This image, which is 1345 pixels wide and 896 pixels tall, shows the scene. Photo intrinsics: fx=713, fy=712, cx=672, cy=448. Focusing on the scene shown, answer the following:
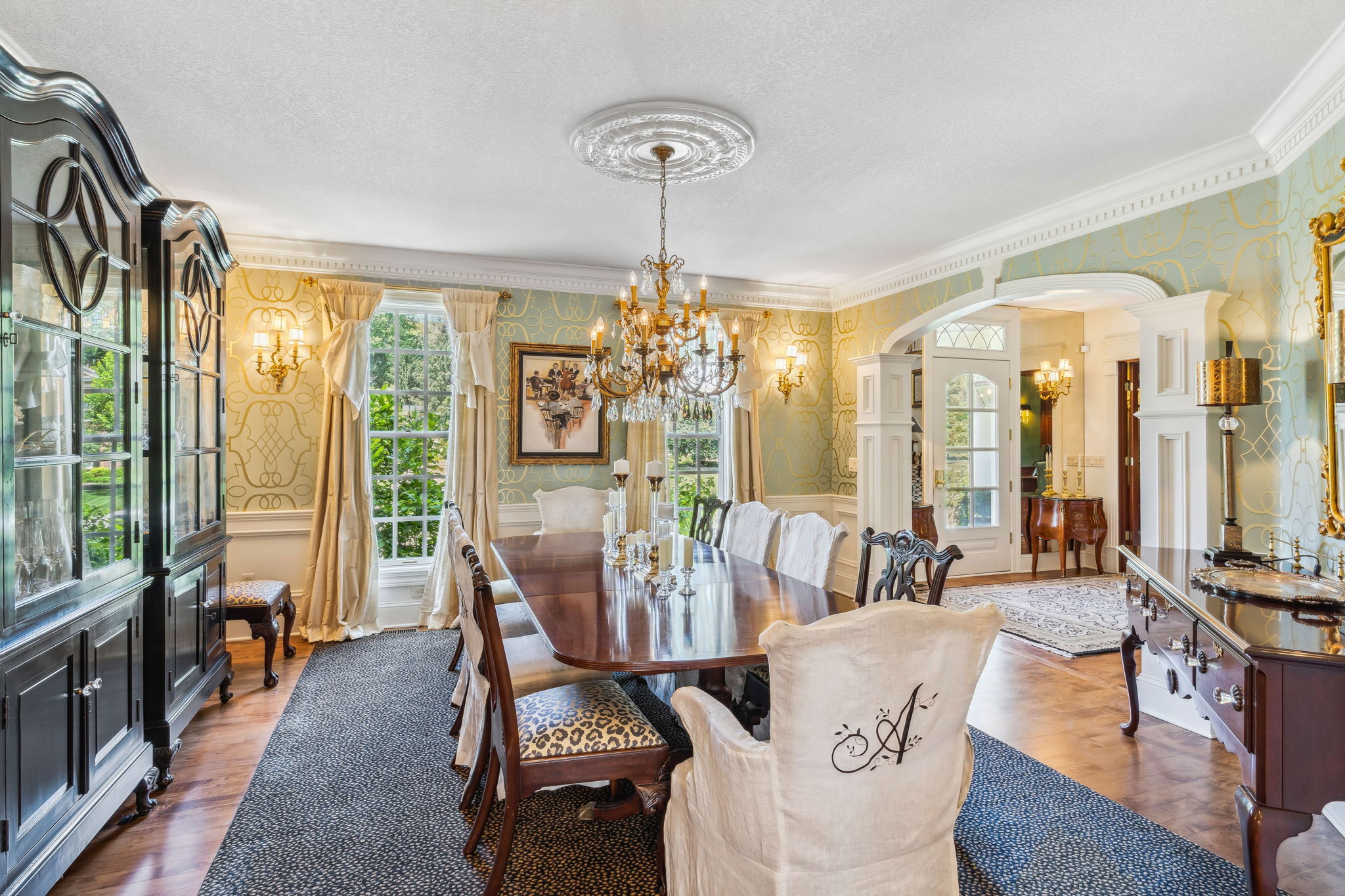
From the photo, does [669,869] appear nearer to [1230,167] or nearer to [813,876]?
[813,876]

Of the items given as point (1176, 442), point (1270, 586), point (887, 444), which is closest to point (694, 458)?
point (887, 444)

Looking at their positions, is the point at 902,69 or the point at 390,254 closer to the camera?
the point at 902,69

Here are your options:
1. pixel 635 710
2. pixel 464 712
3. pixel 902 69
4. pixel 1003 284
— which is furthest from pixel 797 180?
pixel 464 712

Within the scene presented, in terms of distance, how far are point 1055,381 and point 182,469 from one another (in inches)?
282

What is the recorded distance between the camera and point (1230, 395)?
2.89 m

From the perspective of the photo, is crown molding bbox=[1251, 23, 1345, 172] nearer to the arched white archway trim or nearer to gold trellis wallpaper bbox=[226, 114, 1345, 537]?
gold trellis wallpaper bbox=[226, 114, 1345, 537]

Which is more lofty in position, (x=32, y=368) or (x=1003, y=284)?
(x=1003, y=284)

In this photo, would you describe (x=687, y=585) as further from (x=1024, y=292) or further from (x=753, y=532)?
(x=1024, y=292)

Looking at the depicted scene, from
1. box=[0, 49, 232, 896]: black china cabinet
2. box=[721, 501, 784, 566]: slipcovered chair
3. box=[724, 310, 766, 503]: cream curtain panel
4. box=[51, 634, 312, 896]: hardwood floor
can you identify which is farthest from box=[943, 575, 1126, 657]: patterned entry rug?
box=[0, 49, 232, 896]: black china cabinet

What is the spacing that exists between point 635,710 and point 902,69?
2.31m

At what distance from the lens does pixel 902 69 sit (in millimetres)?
2441

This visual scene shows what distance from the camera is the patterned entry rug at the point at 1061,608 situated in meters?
4.48

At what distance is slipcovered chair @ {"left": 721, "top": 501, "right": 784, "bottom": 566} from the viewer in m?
3.57

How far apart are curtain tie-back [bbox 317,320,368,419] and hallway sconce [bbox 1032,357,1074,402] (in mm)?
6211
